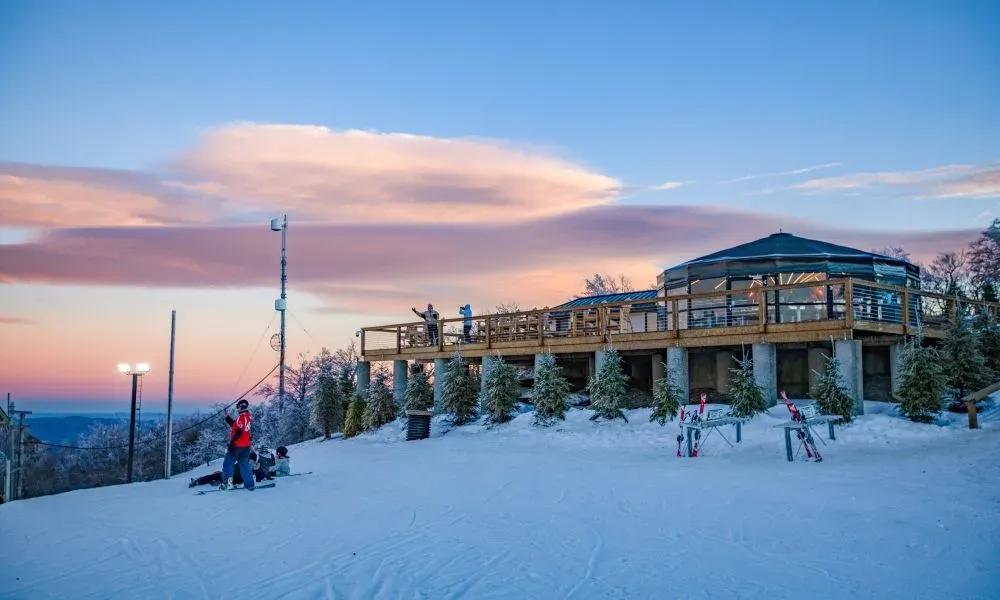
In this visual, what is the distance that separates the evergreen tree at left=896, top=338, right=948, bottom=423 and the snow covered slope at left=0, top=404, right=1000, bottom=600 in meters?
0.97

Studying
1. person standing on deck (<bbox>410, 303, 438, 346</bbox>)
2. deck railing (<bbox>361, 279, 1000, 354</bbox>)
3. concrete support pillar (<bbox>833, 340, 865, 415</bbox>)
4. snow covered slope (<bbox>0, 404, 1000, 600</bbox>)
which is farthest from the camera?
person standing on deck (<bbox>410, 303, 438, 346</bbox>)

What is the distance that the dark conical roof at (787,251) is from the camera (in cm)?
2341

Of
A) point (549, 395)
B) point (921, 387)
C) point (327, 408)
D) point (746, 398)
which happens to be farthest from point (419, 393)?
point (921, 387)

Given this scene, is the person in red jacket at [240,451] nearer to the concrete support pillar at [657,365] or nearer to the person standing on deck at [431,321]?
the concrete support pillar at [657,365]

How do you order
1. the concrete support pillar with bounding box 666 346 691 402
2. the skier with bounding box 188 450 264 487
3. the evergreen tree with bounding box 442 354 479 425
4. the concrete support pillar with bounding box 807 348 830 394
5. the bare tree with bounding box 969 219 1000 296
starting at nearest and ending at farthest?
the skier with bounding box 188 450 264 487
the concrete support pillar with bounding box 666 346 691 402
the concrete support pillar with bounding box 807 348 830 394
the evergreen tree with bounding box 442 354 479 425
the bare tree with bounding box 969 219 1000 296

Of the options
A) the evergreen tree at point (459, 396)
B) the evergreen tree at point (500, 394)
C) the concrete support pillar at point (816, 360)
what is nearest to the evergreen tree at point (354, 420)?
the evergreen tree at point (459, 396)

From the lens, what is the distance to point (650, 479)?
1309 centimetres

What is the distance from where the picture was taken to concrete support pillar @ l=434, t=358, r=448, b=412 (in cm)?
2677

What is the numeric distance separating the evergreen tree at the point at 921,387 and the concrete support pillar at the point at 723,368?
5.59 m

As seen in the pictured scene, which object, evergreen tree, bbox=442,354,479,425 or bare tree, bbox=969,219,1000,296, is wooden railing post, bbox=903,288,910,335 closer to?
evergreen tree, bbox=442,354,479,425

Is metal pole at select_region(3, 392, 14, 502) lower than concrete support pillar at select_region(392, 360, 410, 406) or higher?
lower

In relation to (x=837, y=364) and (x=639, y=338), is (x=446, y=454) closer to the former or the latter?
(x=639, y=338)

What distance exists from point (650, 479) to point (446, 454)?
6.96 metres

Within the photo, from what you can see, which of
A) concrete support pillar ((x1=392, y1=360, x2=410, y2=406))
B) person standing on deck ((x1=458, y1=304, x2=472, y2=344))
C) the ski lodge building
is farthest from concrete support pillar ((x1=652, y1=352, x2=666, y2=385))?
concrete support pillar ((x1=392, y1=360, x2=410, y2=406))
